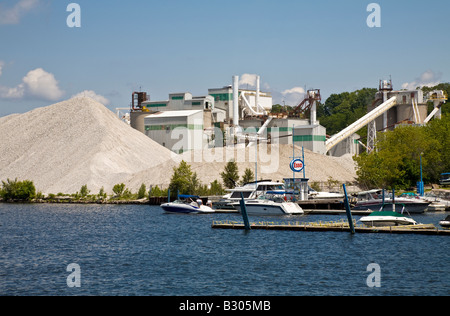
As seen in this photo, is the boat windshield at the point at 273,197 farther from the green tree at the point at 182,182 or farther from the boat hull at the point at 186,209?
the green tree at the point at 182,182

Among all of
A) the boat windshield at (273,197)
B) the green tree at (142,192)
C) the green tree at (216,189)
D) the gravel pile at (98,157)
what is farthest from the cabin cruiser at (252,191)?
the gravel pile at (98,157)

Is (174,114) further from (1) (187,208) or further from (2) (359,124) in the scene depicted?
(1) (187,208)

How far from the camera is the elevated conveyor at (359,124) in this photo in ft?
466

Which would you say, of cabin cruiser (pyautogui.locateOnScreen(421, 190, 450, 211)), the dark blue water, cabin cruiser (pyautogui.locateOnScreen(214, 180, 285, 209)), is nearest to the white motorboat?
the dark blue water

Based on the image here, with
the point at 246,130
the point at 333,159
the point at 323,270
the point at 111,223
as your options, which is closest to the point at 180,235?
the point at 111,223

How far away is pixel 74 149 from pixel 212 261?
9576cm

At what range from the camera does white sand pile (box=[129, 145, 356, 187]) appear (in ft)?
382

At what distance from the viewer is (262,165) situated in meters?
122

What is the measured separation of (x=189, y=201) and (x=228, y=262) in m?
41.2

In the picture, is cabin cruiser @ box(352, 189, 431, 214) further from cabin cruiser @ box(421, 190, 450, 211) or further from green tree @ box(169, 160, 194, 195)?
green tree @ box(169, 160, 194, 195)

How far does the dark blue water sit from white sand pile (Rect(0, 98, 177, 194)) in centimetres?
5536

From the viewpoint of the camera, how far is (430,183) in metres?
108

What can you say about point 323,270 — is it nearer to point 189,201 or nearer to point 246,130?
point 189,201
